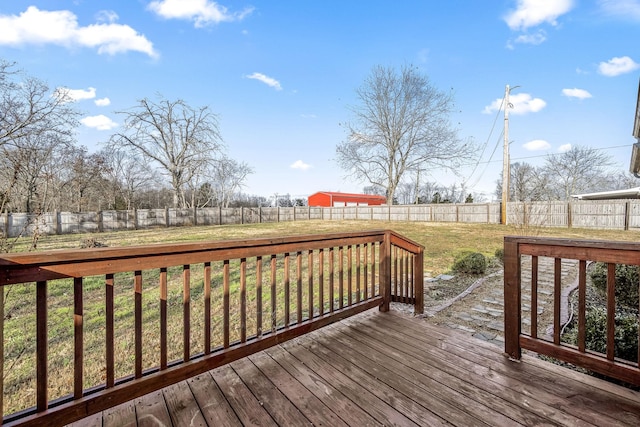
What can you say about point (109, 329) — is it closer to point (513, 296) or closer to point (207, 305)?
point (207, 305)

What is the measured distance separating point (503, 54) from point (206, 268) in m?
13.6

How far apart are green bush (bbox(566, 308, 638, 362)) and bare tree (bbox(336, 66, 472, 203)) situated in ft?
56.8

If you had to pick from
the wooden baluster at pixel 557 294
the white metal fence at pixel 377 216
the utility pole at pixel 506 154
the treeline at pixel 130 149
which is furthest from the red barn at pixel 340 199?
the wooden baluster at pixel 557 294

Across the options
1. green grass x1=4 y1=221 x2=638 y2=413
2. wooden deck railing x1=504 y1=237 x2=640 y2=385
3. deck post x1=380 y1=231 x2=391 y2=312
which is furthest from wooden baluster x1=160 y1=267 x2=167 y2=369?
wooden deck railing x1=504 y1=237 x2=640 y2=385

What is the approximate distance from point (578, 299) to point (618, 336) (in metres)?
0.64

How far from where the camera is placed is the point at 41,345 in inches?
49.0

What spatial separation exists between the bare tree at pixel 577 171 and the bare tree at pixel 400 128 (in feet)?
29.5

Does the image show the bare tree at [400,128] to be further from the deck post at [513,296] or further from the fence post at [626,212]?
the deck post at [513,296]

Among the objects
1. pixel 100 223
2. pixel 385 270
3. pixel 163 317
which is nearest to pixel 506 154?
pixel 385 270

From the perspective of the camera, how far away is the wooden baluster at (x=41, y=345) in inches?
47.9

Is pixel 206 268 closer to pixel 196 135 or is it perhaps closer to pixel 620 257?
pixel 620 257

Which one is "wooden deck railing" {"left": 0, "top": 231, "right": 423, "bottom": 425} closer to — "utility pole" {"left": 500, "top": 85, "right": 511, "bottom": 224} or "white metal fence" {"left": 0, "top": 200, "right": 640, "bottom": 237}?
"white metal fence" {"left": 0, "top": 200, "right": 640, "bottom": 237}

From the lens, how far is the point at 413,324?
2.69 m

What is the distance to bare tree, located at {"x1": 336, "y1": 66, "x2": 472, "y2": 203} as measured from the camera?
17.9m
